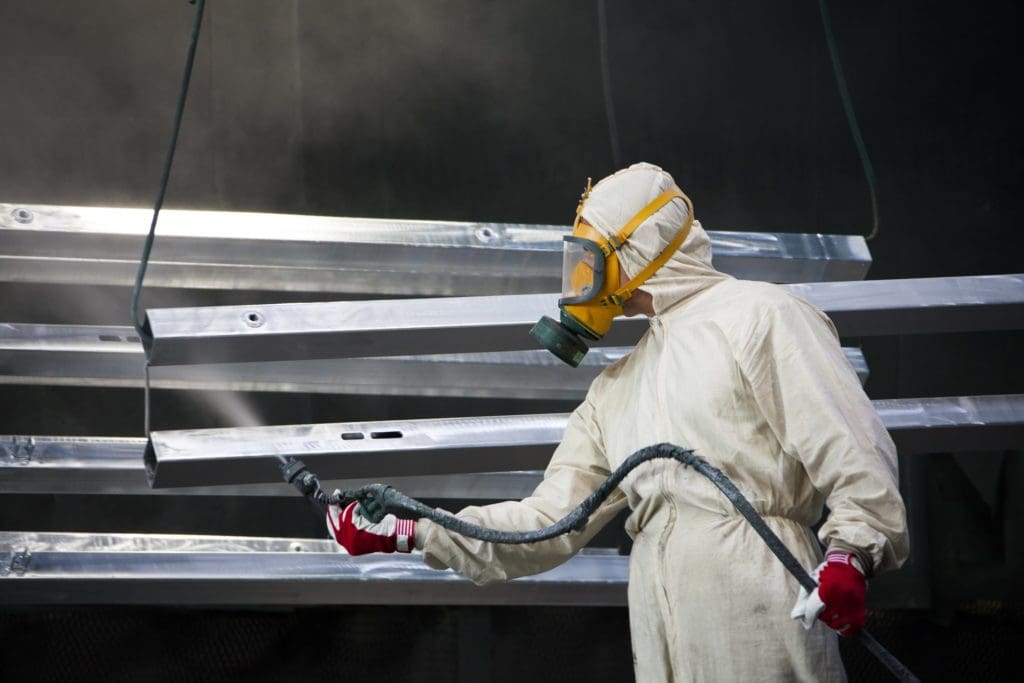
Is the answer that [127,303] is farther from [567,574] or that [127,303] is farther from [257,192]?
[567,574]

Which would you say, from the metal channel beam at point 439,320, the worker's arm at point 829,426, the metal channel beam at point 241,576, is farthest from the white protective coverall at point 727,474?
the metal channel beam at point 241,576

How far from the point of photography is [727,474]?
184cm

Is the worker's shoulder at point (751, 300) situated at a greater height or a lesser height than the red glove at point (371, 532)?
greater

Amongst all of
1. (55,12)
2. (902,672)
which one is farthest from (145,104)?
(902,672)

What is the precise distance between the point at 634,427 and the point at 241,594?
1429 mm

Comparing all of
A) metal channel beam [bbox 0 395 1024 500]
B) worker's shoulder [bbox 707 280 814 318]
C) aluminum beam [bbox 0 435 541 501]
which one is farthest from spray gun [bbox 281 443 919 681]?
aluminum beam [bbox 0 435 541 501]

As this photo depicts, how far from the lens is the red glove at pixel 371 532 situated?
6.32 ft

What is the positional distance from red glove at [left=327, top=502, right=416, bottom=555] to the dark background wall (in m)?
1.77

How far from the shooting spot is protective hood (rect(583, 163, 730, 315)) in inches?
80.0

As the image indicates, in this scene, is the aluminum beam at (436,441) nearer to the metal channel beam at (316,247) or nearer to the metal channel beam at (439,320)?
the metal channel beam at (439,320)

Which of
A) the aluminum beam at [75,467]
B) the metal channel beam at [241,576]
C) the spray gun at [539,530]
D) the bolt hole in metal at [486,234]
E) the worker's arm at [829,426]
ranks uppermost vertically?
the bolt hole in metal at [486,234]

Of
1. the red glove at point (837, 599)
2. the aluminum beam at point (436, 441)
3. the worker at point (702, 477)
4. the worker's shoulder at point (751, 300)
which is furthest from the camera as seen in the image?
the aluminum beam at point (436, 441)

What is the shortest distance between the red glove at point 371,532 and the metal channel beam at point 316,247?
96 centimetres

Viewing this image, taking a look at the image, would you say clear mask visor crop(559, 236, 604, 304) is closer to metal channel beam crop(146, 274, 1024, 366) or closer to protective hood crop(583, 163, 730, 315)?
protective hood crop(583, 163, 730, 315)
